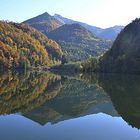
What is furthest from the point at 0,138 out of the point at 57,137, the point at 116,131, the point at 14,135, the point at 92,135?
the point at 116,131

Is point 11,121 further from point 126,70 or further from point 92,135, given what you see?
point 126,70

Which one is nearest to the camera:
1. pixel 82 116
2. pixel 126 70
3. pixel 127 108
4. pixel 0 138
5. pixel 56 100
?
pixel 0 138

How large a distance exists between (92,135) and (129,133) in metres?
4.20

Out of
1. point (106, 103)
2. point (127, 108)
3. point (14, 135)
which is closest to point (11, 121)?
point (14, 135)

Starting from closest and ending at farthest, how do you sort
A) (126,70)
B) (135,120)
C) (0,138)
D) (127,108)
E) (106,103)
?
(0,138) → (135,120) → (127,108) → (106,103) → (126,70)

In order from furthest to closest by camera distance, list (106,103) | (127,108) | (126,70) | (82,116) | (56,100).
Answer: (126,70) → (56,100) → (106,103) → (127,108) → (82,116)

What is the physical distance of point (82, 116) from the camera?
52906 mm

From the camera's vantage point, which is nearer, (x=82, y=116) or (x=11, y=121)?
(x=11, y=121)

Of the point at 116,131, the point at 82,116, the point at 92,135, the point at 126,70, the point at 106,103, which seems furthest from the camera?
the point at 126,70

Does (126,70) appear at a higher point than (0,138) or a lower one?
lower

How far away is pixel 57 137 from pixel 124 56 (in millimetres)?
165843

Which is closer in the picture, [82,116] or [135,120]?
[135,120]

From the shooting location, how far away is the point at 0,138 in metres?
35.4

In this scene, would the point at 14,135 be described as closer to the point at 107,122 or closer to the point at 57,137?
the point at 57,137
